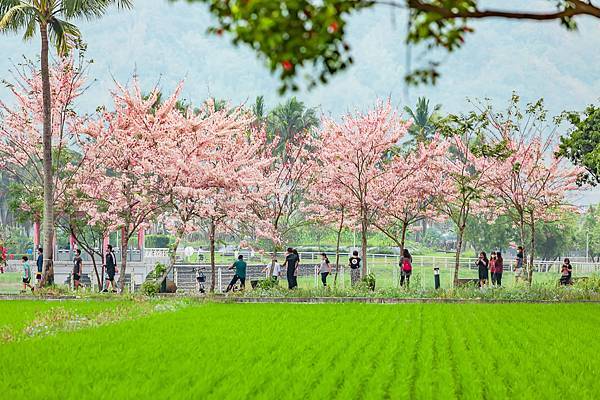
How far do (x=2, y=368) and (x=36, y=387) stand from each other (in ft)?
6.82

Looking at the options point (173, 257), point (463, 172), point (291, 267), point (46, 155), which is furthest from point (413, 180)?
point (46, 155)

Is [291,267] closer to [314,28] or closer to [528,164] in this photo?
[528,164]

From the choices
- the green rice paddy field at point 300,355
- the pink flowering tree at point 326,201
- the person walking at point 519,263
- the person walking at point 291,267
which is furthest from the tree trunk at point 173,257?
the person walking at point 519,263

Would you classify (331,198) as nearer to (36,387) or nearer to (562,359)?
(562,359)

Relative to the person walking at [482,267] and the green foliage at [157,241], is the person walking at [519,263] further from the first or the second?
the green foliage at [157,241]

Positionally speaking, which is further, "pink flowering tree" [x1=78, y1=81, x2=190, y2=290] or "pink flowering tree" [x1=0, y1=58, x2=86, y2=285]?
"pink flowering tree" [x1=0, y1=58, x2=86, y2=285]

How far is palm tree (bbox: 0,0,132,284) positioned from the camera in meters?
30.3

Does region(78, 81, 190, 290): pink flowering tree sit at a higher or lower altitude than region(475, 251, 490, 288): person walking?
higher

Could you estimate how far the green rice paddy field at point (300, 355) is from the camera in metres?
11.0

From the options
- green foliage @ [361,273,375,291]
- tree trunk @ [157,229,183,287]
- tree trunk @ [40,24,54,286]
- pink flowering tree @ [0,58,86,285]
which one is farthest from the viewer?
pink flowering tree @ [0,58,86,285]

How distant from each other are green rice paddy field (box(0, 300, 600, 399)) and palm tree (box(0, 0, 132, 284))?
7764mm

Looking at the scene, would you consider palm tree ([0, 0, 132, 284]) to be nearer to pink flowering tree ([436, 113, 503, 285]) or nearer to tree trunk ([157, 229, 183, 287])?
tree trunk ([157, 229, 183, 287])

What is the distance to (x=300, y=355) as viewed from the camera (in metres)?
14.3

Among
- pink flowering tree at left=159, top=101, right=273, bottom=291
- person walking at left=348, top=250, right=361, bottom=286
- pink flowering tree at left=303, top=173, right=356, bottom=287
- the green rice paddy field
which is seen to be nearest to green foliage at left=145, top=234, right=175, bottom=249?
pink flowering tree at left=303, top=173, right=356, bottom=287
